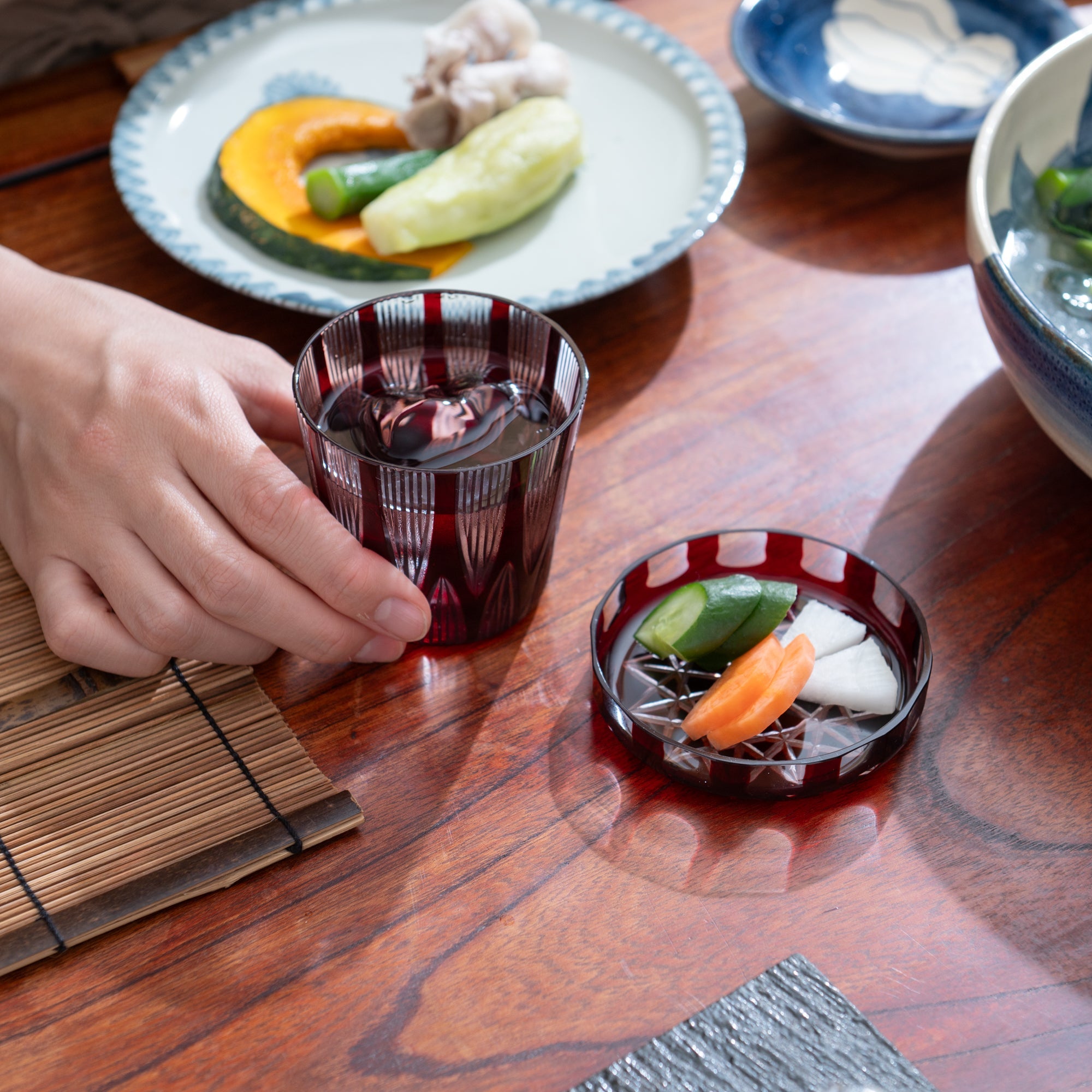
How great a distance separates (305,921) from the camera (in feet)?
1.83

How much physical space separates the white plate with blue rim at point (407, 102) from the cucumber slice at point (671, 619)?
1.04 ft

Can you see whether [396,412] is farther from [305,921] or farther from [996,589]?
[996,589]

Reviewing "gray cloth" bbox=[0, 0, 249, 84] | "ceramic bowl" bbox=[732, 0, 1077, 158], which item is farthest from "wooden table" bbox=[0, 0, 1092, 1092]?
"gray cloth" bbox=[0, 0, 249, 84]

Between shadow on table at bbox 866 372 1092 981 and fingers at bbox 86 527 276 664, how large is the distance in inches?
15.8

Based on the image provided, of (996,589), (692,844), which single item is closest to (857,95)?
(996,589)

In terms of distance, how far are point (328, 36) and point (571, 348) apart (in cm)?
76

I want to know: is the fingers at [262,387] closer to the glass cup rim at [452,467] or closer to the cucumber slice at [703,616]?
the glass cup rim at [452,467]

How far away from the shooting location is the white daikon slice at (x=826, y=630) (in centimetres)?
65

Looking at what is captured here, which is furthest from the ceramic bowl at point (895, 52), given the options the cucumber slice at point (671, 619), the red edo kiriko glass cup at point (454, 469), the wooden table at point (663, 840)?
the cucumber slice at point (671, 619)

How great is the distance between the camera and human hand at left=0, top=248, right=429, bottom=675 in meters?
0.63

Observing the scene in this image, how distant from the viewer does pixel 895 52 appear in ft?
3.99

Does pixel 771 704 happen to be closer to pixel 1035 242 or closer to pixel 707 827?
pixel 707 827

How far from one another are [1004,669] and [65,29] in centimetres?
122

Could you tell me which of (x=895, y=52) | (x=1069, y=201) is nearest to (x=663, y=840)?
(x=1069, y=201)
